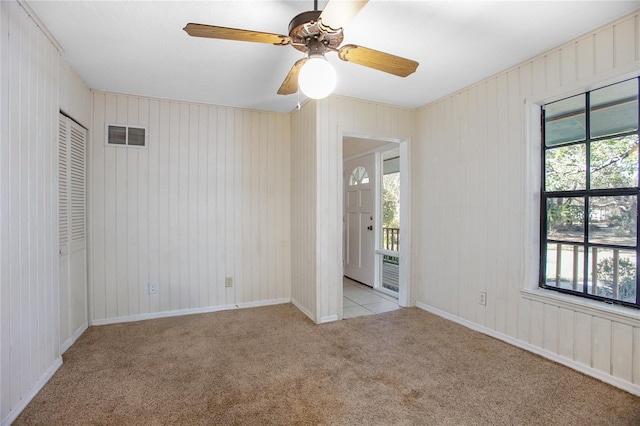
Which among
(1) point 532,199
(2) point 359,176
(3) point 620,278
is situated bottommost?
(3) point 620,278

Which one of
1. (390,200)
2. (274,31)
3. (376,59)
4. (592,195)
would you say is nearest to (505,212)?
(592,195)

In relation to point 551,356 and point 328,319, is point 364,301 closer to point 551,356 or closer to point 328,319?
point 328,319

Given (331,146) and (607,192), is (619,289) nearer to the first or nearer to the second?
(607,192)

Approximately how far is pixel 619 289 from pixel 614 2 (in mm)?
1810

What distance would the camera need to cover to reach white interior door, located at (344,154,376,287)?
15.8 feet

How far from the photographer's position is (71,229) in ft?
9.25

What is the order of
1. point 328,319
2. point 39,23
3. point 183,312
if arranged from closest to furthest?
point 39,23 < point 328,319 < point 183,312

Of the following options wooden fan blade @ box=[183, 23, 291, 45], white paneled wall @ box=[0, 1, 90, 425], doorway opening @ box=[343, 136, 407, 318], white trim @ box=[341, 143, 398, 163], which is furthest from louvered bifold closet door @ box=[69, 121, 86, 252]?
white trim @ box=[341, 143, 398, 163]

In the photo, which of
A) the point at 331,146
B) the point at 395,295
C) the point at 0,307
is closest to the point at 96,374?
the point at 0,307

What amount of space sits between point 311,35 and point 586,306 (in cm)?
251

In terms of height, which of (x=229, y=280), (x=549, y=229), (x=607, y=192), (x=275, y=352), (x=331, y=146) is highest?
(x=331, y=146)

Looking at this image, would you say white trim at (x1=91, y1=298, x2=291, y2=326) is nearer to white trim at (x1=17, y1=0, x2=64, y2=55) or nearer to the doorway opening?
the doorway opening

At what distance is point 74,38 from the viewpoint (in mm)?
2266

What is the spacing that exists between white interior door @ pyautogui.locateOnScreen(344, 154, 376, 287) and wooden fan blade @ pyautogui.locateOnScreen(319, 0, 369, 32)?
335 cm
